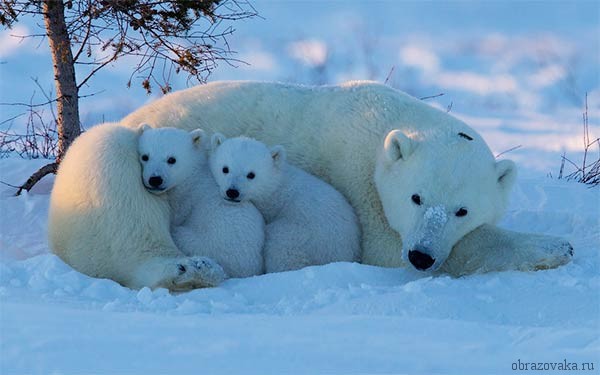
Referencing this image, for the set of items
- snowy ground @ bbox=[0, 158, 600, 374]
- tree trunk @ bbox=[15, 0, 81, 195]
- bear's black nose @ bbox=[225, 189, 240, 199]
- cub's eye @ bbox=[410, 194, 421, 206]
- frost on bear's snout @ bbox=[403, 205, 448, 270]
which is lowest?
snowy ground @ bbox=[0, 158, 600, 374]

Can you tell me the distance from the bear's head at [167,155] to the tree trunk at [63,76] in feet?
8.25

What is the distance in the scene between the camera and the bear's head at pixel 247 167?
4.96 metres

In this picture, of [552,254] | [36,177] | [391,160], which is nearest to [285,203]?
[391,160]

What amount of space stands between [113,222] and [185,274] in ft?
1.86

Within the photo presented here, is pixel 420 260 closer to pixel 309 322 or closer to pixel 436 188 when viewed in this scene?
pixel 436 188

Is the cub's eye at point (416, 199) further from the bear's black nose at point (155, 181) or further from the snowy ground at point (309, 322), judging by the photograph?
the bear's black nose at point (155, 181)

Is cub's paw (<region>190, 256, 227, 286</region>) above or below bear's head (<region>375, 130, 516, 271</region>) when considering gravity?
below

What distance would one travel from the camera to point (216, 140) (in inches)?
203

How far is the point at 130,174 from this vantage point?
16.1 feet

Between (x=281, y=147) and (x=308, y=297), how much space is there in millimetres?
1138

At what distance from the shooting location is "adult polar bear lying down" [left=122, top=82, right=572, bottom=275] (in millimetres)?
4785

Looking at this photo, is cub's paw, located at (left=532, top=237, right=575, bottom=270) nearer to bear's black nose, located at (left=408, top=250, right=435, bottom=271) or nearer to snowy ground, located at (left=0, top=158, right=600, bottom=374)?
snowy ground, located at (left=0, top=158, right=600, bottom=374)

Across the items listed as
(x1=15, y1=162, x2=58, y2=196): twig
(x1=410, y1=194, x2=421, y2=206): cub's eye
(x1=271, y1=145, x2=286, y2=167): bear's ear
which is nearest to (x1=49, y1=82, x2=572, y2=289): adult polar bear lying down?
(x1=410, y1=194, x2=421, y2=206): cub's eye

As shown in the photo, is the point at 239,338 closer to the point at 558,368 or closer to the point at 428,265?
the point at 558,368
